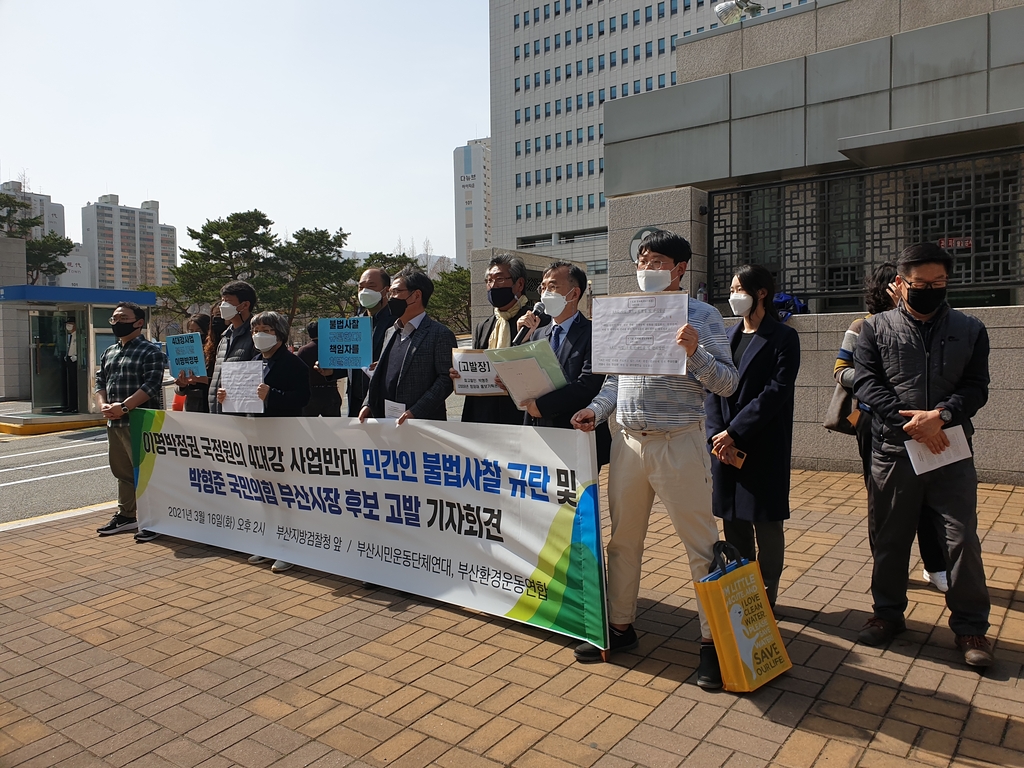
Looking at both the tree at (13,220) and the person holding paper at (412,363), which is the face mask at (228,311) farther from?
the tree at (13,220)

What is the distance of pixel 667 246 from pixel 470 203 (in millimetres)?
157824

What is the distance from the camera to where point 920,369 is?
375 centimetres

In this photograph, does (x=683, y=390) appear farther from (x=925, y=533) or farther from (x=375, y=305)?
(x=375, y=305)


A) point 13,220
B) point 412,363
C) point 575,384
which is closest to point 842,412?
point 575,384

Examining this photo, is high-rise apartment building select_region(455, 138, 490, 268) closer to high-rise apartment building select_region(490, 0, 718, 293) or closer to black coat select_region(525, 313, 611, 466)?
high-rise apartment building select_region(490, 0, 718, 293)

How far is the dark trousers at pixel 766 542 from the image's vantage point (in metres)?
4.27

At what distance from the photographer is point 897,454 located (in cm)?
385

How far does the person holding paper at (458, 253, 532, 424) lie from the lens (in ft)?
17.0

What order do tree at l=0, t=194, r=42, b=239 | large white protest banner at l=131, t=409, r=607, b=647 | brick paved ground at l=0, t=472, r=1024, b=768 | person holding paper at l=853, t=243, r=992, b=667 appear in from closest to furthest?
brick paved ground at l=0, t=472, r=1024, b=768 < person holding paper at l=853, t=243, r=992, b=667 < large white protest banner at l=131, t=409, r=607, b=647 < tree at l=0, t=194, r=42, b=239

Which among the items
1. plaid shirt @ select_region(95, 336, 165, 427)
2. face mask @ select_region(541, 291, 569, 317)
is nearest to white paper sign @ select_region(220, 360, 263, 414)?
plaid shirt @ select_region(95, 336, 165, 427)

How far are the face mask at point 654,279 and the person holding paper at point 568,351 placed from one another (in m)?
0.67

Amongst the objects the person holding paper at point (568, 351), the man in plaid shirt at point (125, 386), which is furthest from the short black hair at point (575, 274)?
the man in plaid shirt at point (125, 386)

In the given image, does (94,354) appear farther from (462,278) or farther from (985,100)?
(462,278)

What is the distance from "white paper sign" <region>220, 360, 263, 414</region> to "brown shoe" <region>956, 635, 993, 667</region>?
4.59 metres
